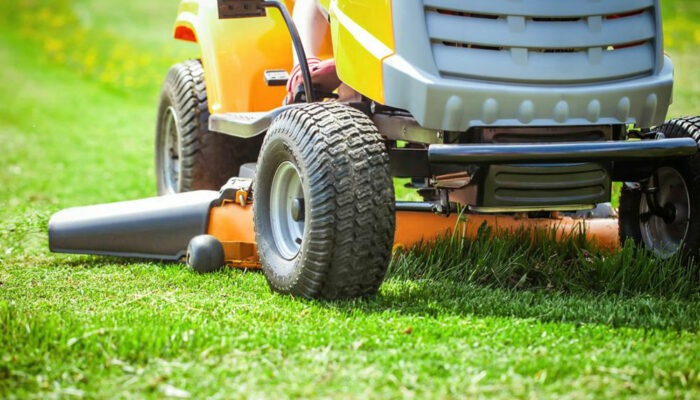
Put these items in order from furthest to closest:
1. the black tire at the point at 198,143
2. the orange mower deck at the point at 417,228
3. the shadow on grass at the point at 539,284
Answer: the black tire at the point at 198,143 < the orange mower deck at the point at 417,228 < the shadow on grass at the point at 539,284

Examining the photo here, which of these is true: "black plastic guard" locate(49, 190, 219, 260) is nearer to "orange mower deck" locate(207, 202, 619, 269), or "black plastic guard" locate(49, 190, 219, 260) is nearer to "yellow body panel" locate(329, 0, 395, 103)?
"orange mower deck" locate(207, 202, 619, 269)

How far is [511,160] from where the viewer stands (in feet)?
11.0

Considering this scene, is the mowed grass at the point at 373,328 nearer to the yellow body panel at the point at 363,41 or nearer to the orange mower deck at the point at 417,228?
the orange mower deck at the point at 417,228

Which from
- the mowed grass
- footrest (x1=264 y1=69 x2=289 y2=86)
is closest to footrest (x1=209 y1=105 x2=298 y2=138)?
footrest (x1=264 y1=69 x2=289 y2=86)

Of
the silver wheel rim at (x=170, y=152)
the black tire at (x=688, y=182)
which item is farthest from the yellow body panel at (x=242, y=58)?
the black tire at (x=688, y=182)

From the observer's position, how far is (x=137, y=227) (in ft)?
15.1

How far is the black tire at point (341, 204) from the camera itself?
3406 mm

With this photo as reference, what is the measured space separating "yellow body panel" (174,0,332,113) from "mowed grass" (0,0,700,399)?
100cm

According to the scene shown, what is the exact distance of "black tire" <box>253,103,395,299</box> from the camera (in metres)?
3.41

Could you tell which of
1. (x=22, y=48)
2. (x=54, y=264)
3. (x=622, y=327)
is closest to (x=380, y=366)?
(x=622, y=327)

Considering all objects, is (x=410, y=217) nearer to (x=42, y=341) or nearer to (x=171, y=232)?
(x=171, y=232)

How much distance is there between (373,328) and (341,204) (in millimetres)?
502

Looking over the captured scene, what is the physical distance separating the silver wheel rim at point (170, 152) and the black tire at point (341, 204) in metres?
2.31

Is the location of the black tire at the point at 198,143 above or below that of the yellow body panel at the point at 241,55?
below
